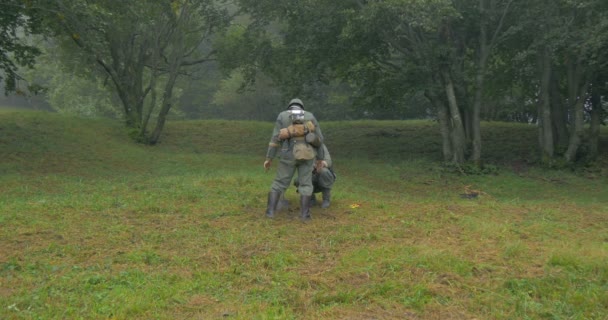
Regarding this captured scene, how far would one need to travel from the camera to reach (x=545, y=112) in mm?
17000

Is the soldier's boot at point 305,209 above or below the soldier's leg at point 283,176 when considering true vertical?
below

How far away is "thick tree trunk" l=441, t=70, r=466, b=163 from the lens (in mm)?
16172

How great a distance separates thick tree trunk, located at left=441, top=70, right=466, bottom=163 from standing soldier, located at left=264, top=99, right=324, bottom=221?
28.9 feet

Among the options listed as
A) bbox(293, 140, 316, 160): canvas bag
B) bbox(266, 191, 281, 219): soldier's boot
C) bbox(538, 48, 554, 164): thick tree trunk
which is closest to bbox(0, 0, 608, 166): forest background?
bbox(538, 48, 554, 164): thick tree trunk

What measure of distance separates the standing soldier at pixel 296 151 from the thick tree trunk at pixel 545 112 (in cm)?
1093

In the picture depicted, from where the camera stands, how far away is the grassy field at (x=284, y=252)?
4.78 metres

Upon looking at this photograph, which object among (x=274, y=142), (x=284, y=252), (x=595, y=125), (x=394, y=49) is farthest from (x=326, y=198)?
(x=595, y=125)

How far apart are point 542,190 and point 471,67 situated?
15.2 ft

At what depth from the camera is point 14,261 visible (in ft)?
19.2

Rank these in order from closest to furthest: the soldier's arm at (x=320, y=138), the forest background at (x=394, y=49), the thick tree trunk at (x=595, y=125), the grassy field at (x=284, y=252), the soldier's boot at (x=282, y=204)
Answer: the grassy field at (x=284, y=252)
the soldier's arm at (x=320, y=138)
the soldier's boot at (x=282, y=204)
the forest background at (x=394, y=49)
the thick tree trunk at (x=595, y=125)

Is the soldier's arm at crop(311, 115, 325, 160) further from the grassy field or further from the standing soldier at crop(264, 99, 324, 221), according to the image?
the grassy field

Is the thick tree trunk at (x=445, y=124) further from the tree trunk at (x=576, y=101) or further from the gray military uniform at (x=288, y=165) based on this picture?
the gray military uniform at (x=288, y=165)

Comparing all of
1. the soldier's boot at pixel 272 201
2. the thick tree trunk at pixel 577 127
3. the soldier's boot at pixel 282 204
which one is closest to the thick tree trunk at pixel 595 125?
the thick tree trunk at pixel 577 127

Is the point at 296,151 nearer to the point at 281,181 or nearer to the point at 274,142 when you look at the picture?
the point at 274,142
